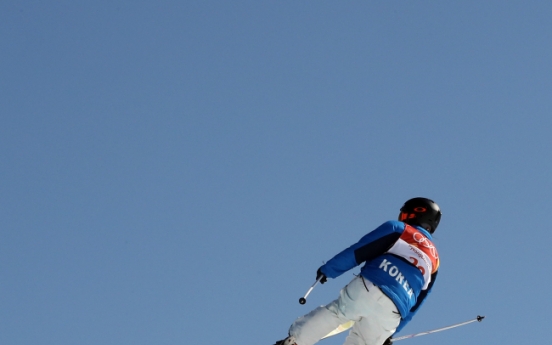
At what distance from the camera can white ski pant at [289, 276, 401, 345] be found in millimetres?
10234

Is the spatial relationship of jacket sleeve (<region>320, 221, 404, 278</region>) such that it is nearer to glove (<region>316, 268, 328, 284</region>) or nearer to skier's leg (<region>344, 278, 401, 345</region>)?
glove (<region>316, 268, 328, 284</region>)

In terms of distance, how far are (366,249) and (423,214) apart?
115cm

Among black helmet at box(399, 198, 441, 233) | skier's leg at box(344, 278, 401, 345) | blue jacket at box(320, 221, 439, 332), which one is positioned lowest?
skier's leg at box(344, 278, 401, 345)

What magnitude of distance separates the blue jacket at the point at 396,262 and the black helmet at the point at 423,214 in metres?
0.33

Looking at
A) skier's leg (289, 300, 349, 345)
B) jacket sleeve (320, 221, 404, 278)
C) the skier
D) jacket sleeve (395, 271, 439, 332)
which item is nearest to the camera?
skier's leg (289, 300, 349, 345)

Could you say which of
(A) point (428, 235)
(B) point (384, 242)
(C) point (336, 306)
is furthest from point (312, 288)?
(A) point (428, 235)

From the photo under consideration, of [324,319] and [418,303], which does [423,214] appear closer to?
[418,303]

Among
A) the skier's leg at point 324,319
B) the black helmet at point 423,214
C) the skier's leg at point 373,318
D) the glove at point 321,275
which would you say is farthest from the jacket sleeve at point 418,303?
the glove at point 321,275

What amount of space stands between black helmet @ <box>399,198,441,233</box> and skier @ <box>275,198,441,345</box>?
38cm

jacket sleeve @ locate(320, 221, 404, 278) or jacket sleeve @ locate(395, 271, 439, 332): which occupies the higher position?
jacket sleeve @ locate(320, 221, 404, 278)

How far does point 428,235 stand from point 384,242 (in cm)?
82

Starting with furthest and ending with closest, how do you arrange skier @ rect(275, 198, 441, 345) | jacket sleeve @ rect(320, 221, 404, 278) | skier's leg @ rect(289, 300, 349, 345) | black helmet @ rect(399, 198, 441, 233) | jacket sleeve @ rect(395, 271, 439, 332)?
black helmet @ rect(399, 198, 441, 233) < jacket sleeve @ rect(395, 271, 439, 332) < jacket sleeve @ rect(320, 221, 404, 278) < skier @ rect(275, 198, 441, 345) < skier's leg @ rect(289, 300, 349, 345)

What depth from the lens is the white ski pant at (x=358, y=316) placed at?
10234 millimetres

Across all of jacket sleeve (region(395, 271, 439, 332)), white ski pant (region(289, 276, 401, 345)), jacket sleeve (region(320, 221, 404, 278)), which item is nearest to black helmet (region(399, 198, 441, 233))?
jacket sleeve (region(320, 221, 404, 278))
